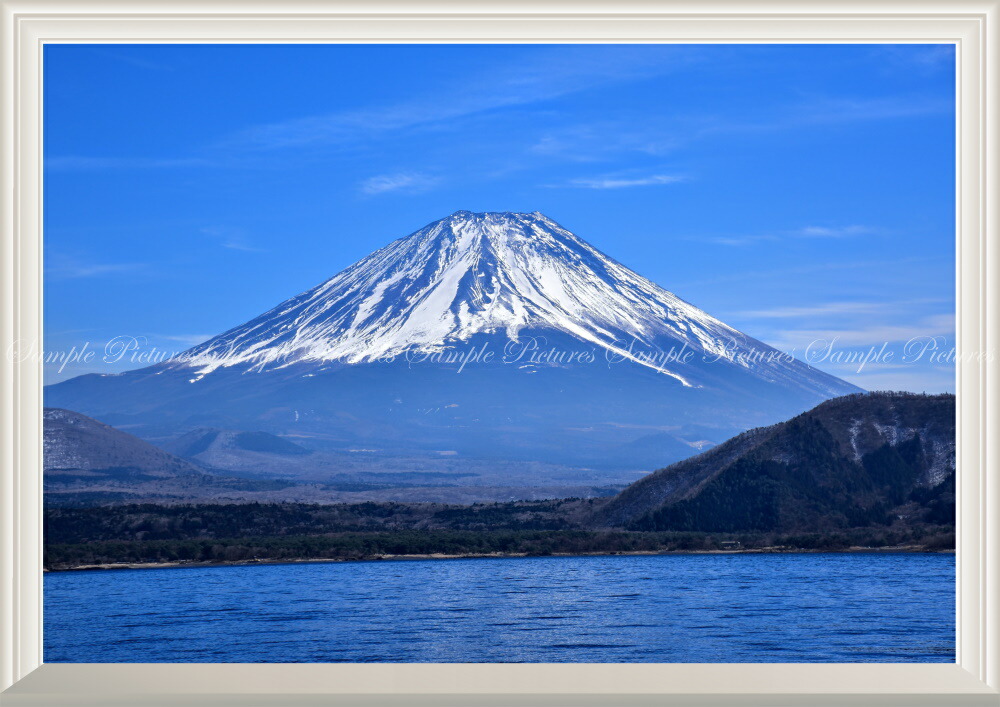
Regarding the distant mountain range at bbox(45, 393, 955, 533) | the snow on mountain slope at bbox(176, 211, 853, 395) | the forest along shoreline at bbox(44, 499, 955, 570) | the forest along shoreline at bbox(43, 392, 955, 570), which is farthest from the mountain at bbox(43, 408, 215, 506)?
the snow on mountain slope at bbox(176, 211, 853, 395)

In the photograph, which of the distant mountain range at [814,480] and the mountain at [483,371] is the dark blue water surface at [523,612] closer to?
the distant mountain range at [814,480]

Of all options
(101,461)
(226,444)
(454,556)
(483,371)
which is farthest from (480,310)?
(454,556)

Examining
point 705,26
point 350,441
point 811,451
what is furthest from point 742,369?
point 705,26

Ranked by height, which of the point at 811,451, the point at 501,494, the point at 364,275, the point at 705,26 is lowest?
the point at 501,494

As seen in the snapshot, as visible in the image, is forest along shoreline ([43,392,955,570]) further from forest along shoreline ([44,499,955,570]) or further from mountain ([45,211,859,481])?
mountain ([45,211,859,481])

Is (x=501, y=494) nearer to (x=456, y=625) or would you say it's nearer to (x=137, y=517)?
(x=137, y=517)

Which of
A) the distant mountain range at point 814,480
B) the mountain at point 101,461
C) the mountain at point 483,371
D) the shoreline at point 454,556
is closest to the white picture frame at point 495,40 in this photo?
the shoreline at point 454,556
